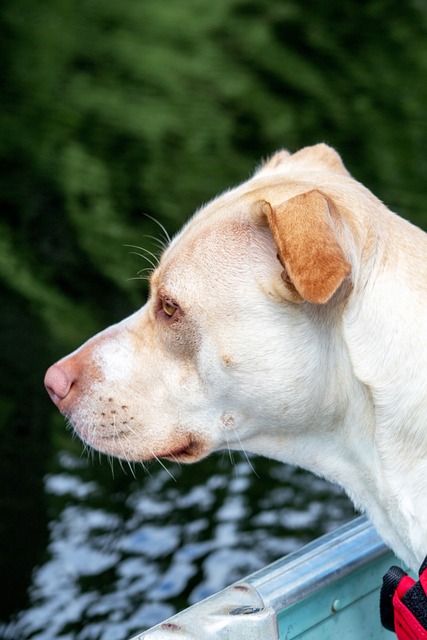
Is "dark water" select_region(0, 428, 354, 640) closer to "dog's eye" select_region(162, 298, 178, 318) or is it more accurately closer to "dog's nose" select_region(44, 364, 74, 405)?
"dog's nose" select_region(44, 364, 74, 405)

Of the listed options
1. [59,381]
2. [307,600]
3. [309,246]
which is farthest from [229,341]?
[307,600]

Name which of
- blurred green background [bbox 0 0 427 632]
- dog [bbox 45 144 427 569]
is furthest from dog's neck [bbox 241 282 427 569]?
blurred green background [bbox 0 0 427 632]

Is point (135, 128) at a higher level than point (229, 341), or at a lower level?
higher

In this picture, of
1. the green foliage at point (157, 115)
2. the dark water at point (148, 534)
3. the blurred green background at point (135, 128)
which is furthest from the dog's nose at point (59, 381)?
the green foliage at point (157, 115)

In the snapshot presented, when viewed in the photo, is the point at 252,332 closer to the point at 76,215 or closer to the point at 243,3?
the point at 76,215

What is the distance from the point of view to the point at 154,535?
568 cm

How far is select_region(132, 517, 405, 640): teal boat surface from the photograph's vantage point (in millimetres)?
2963

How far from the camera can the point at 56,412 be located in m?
6.81

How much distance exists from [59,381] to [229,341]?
0.60 m

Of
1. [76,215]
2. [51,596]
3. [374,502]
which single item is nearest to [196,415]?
[374,502]

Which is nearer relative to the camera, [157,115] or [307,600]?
[307,600]

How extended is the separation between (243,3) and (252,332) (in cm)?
1495

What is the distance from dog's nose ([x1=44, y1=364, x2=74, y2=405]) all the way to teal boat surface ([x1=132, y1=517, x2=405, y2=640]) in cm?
78

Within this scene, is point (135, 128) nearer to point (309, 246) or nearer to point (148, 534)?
point (148, 534)
